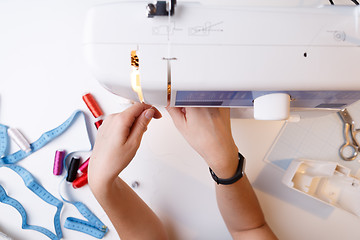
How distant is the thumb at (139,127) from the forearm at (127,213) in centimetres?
14

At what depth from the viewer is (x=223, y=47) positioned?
0.45 metres

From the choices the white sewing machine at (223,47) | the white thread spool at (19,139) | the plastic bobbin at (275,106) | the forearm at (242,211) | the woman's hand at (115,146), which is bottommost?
the forearm at (242,211)

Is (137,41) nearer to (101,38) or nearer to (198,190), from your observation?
(101,38)

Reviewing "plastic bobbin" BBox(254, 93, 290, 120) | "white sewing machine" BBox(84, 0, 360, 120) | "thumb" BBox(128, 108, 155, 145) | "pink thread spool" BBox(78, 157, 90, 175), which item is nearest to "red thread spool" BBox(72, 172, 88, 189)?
"pink thread spool" BBox(78, 157, 90, 175)

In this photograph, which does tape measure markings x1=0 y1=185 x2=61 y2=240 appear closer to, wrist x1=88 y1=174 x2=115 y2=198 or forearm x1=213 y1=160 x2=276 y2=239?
wrist x1=88 y1=174 x2=115 y2=198

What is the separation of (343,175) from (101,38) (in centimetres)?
83

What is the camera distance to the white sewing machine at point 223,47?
1.47 ft

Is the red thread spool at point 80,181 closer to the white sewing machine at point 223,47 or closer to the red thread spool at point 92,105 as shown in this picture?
the red thread spool at point 92,105

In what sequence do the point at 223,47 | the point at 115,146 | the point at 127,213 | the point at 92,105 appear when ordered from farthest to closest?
the point at 92,105, the point at 127,213, the point at 115,146, the point at 223,47

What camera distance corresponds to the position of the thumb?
0.61m

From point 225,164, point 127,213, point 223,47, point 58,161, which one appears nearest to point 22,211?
point 58,161

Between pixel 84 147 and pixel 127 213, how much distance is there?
315 millimetres

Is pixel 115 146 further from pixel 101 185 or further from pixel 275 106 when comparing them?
pixel 275 106

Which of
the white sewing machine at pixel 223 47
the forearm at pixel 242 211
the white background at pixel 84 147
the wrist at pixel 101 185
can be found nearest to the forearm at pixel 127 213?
the wrist at pixel 101 185
